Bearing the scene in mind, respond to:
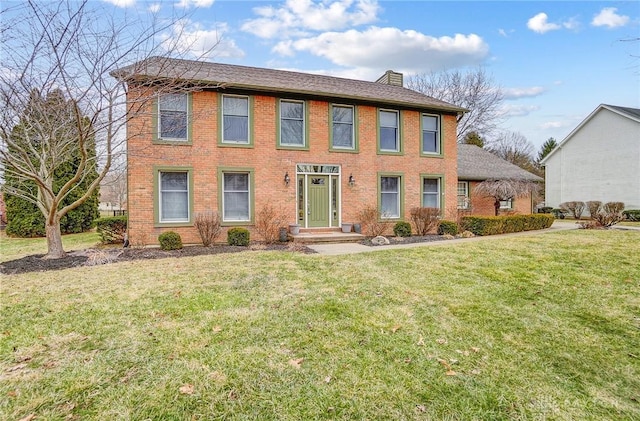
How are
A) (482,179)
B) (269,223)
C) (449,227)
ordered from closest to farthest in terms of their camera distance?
(269,223) < (449,227) < (482,179)

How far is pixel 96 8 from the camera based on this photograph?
22.3 feet

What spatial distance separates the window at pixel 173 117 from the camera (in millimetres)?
10453

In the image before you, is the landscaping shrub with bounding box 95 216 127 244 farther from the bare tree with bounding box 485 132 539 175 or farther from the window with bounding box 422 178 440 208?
the bare tree with bounding box 485 132 539 175

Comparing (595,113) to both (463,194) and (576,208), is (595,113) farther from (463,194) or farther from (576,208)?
(463,194)

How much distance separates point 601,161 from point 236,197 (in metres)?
24.8

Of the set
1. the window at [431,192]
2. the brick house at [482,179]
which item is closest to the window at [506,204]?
the brick house at [482,179]

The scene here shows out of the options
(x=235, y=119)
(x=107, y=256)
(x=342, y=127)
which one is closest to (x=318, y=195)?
(x=342, y=127)

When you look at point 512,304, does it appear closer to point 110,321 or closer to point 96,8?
point 110,321

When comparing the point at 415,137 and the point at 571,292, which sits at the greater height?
the point at 415,137

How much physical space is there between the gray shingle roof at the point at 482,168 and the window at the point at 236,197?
442 inches

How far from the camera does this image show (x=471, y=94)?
27.4 m

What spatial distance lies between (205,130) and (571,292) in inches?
408

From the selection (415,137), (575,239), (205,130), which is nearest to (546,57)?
(415,137)

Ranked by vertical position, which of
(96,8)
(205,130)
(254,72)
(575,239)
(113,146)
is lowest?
(575,239)
